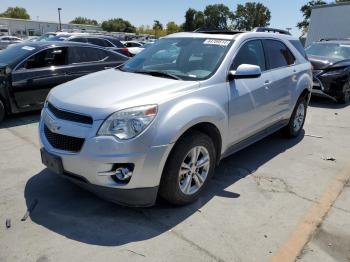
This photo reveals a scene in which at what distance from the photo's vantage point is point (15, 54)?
6738 millimetres

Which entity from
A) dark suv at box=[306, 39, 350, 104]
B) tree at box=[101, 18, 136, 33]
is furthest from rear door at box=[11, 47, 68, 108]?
tree at box=[101, 18, 136, 33]

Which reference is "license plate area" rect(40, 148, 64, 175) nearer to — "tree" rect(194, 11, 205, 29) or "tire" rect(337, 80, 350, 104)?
"tire" rect(337, 80, 350, 104)

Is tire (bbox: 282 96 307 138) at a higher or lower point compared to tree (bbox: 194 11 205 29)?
lower

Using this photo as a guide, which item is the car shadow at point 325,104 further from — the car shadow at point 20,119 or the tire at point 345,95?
the car shadow at point 20,119

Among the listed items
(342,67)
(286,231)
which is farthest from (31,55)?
(342,67)

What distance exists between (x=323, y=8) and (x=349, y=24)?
249 centimetres

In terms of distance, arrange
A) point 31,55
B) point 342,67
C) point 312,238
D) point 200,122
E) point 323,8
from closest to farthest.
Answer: point 312,238, point 200,122, point 31,55, point 342,67, point 323,8

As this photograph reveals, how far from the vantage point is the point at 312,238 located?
3195mm

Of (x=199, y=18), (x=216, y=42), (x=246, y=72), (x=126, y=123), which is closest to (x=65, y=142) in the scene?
(x=126, y=123)

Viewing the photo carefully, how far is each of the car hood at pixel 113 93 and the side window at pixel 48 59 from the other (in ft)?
10.5

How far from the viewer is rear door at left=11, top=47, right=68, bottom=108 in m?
6.42

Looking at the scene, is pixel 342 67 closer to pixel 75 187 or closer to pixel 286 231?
pixel 286 231

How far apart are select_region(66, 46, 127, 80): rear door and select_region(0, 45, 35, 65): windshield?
0.82 m

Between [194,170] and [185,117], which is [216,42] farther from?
[194,170]
